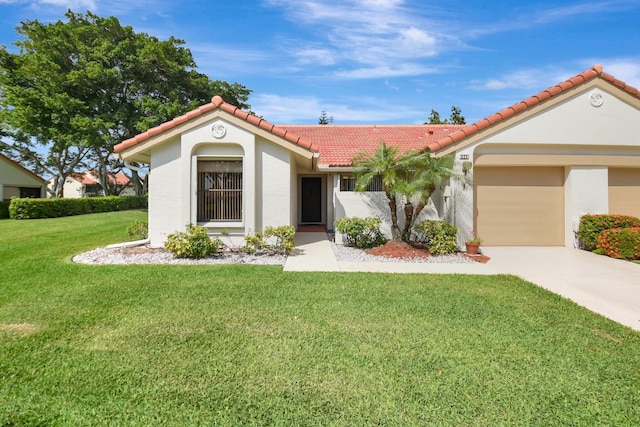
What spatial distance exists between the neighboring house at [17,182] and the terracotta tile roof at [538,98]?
105 ft

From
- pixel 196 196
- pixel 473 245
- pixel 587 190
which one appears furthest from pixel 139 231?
pixel 587 190

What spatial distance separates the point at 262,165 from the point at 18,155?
40.1 metres

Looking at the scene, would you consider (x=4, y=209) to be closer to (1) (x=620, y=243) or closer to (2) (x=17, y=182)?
(2) (x=17, y=182)

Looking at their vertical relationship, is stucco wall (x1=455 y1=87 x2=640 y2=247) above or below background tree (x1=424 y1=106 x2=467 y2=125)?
below

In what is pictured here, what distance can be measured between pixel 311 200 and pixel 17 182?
26193 mm

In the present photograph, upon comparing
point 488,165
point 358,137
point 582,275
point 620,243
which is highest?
point 358,137

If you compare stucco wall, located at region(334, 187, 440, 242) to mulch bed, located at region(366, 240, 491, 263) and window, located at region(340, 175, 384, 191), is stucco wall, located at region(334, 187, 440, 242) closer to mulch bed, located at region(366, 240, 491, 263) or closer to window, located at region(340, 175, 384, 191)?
window, located at region(340, 175, 384, 191)

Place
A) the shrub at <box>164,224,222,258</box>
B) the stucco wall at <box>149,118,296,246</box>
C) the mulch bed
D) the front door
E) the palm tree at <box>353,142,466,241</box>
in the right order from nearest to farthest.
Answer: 1. the shrub at <box>164,224,222,258</box>
2. the mulch bed
3. the palm tree at <box>353,142,466,241</box>
4. the stucco wall at <box>149,118,296,246</box>
5. the front door

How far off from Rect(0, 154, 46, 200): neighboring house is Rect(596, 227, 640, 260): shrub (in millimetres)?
36620

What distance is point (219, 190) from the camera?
32.9 ft

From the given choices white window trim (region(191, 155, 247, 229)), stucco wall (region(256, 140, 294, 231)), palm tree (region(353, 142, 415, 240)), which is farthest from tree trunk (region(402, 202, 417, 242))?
white window trim (region(191, 155, 247, 229))

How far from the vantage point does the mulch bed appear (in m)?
9.11

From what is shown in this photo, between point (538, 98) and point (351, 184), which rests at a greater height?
point (538, 98)

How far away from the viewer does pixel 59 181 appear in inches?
1205
